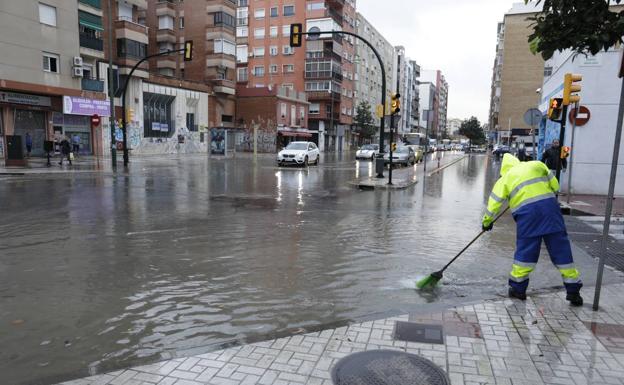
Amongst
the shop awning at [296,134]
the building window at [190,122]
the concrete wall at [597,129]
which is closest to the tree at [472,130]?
the shop awning at [296,134]

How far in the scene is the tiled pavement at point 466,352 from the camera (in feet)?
Answer: 10.5

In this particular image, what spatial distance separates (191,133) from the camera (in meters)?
44.6

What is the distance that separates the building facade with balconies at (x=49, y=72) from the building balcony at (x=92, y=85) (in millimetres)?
50

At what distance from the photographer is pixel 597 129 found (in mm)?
14672

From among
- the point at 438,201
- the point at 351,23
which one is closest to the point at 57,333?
the point at 438,201

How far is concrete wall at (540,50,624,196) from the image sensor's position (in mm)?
14406

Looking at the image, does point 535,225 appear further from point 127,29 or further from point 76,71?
point 127,29

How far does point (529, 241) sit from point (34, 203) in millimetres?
11387

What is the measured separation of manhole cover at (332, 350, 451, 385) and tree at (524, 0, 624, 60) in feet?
9.26

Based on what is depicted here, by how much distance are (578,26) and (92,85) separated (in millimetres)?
33783

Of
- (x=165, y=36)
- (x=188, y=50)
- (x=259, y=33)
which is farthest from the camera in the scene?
(x=259, y=33)

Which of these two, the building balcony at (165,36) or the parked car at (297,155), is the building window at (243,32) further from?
the parked car at (297,155)

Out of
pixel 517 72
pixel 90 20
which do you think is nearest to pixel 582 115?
pixel 90 20

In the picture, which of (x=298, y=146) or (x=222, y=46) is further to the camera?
(x=222, y=46)
